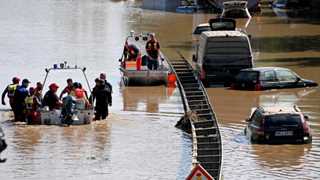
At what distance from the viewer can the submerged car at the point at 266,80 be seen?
36.9m

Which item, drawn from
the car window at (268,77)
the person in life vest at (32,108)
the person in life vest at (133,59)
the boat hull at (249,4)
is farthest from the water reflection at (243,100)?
the boat hull at (249,4)

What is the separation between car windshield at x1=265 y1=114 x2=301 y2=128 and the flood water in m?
0.59

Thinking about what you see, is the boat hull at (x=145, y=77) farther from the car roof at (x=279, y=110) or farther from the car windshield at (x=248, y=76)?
the car roof at (x=279, y=110)

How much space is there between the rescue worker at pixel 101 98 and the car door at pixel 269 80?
8177 mm

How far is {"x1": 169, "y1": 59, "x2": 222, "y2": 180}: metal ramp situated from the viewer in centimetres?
2262

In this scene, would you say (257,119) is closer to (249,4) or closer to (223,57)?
(223,57)

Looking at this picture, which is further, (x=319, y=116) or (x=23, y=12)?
(x=23, y=12)

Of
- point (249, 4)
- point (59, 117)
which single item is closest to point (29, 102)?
point (59, 117)

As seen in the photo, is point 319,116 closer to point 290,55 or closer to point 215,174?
point 215,174

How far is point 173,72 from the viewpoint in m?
38.7

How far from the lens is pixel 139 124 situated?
3048 cm

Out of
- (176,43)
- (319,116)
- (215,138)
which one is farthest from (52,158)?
(176,43)

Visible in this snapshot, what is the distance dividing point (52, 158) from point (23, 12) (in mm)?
68906

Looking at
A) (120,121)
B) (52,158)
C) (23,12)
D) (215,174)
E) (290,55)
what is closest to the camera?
(215,174)
